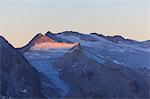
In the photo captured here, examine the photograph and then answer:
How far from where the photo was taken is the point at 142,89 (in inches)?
6570

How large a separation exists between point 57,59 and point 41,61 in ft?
19.9

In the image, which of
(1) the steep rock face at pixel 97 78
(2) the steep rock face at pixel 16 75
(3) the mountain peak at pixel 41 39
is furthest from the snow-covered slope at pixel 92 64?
(2) the steep rock face at pixel 16 75

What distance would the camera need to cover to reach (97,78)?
17500 centimetres

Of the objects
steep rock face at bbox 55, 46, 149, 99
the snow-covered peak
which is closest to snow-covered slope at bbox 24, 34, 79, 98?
the snow-covered peak

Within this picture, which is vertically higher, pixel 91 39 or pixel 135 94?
pixel 91 39

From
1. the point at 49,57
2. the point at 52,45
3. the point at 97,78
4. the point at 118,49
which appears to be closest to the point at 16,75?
the point at 97,78

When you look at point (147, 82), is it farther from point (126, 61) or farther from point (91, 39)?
point (91, 39)

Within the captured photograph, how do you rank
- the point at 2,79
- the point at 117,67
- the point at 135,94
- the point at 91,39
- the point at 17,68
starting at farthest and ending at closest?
the point at 91,39
the point at 117,67
the point at 135,94
the point at 17,68
the point at 2,79

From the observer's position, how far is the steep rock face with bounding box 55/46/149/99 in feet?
545

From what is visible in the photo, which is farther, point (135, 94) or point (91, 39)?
point (91, 39)

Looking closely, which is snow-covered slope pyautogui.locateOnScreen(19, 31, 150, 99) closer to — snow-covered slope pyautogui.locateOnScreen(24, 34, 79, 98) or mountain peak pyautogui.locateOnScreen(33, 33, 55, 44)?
snow-covered slope pyautogui.locateOnScreen(24, 34, 79, 98)

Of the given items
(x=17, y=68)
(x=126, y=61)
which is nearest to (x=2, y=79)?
(x=17, y=68)

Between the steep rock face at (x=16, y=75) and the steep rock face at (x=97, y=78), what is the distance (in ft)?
35.0

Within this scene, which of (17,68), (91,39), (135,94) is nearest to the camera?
(17,68)
